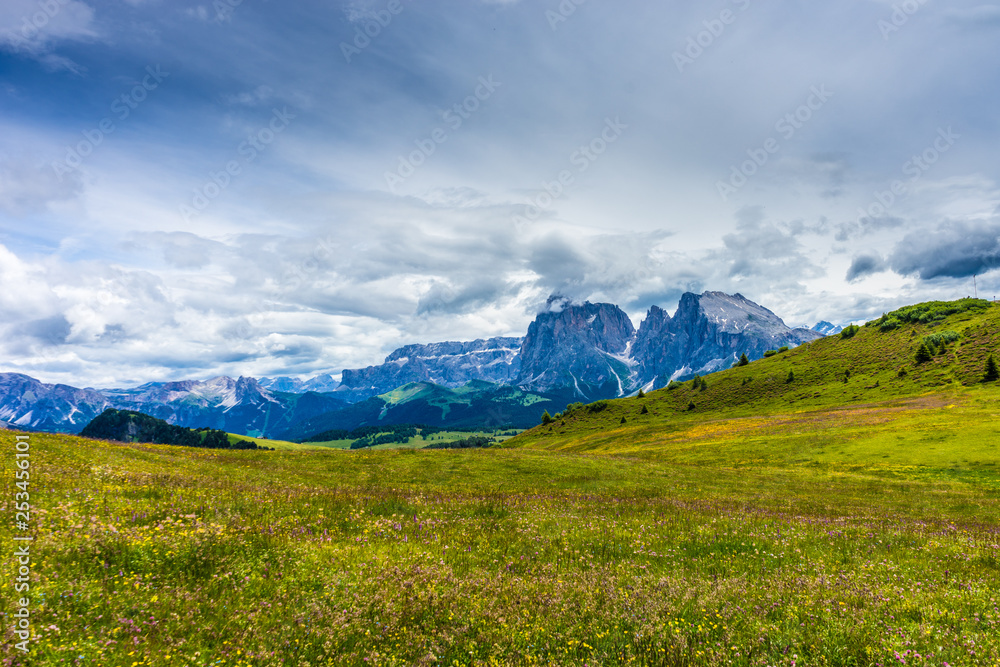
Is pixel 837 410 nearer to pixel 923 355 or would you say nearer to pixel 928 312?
pixel 923 355

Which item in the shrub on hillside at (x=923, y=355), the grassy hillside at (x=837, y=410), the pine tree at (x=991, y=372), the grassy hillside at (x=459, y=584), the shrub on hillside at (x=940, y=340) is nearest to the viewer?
the grassy hillside at (x=459, y=584)

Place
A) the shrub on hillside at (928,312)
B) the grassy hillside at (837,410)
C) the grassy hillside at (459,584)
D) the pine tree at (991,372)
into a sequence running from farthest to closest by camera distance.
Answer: the shrub on hillside at (928,312), the pine tree at (991,372), the grassy hillside at (837,410), the grassy hillside at (459,584)

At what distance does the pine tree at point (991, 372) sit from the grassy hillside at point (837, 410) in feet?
5.80

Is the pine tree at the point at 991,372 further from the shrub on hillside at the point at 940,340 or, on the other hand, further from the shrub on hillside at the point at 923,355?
the shrub on hillside at the point at 940,340

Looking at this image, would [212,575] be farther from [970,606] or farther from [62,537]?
[970,606]

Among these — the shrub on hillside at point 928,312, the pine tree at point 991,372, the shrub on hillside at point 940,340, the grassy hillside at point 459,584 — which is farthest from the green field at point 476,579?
the shrub on hillside at point 928,312

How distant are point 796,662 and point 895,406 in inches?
4283

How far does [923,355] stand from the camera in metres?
125

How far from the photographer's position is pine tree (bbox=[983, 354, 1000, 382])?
96.3 meters

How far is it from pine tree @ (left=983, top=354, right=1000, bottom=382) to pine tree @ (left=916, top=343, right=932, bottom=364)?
2531cm

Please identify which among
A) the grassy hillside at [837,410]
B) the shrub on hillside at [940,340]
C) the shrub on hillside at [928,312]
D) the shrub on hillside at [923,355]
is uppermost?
the shrub on hillside at [928,312]

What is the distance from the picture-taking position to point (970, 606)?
320 inches

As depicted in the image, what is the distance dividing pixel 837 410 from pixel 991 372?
3904 cm

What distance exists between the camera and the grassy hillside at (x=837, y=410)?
54.6m
